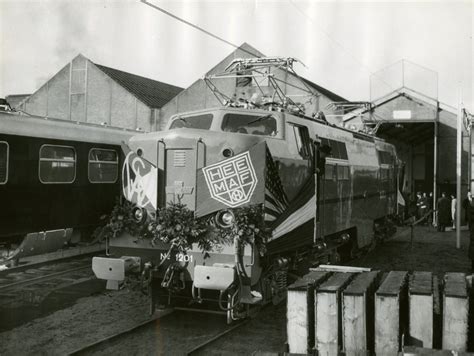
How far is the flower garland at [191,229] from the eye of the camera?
6957 mm

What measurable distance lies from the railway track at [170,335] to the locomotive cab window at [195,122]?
3040 mm

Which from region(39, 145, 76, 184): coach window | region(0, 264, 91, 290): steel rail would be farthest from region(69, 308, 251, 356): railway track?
region(39, 145, 76, 184): coach window

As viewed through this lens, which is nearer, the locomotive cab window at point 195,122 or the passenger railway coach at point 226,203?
the passenger railway coach at point 226,203

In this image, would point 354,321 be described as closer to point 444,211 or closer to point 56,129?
point 56,129

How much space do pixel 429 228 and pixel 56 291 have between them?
1743 cm

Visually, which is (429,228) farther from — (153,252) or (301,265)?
(153,252)

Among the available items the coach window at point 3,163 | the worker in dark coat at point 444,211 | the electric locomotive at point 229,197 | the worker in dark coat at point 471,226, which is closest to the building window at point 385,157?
the worker in dark coat at point 471,226

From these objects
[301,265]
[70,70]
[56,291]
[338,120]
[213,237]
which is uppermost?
[70,70]

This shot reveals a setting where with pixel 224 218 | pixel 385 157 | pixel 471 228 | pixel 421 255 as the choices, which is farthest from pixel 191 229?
pixel 421 255

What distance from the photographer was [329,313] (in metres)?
4.89

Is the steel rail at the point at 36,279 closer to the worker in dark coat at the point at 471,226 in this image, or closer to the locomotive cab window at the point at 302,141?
the locomotive cab window at the point at 302,141

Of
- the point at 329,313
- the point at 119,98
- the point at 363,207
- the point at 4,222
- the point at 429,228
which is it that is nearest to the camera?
the point at 329,313

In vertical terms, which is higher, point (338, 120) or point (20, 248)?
point (338, 120)

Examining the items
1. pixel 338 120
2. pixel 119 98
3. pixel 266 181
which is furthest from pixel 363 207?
pixel 119 98
